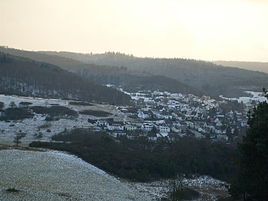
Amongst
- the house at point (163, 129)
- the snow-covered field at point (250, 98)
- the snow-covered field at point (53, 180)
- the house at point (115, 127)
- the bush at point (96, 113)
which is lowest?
the snow-covered field at point (250, 98)

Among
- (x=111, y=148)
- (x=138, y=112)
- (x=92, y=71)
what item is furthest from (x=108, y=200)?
(x=92, y=71)

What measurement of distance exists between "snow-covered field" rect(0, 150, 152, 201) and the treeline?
375 centimetres

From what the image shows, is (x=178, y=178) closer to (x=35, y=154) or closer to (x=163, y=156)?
(x=163, y=156)

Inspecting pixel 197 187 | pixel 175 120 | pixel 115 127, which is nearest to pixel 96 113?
pixel 115 127

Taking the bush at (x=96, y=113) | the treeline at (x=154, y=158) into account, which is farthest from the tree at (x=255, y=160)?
the bush at (x=96, y=113)

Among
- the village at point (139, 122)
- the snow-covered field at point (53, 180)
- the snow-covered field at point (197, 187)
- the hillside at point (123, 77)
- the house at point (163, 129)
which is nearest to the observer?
the snow-covered field at point (53, 180)

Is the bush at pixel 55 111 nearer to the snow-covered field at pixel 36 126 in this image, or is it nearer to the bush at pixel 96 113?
the snow-covered field at pixel 36 126

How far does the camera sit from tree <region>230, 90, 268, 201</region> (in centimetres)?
2080

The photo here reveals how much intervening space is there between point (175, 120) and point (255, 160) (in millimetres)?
58008

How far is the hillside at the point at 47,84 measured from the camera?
331 ft

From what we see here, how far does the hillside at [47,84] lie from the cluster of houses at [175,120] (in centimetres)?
929

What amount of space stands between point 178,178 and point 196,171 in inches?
140

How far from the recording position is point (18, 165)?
26.5 metres

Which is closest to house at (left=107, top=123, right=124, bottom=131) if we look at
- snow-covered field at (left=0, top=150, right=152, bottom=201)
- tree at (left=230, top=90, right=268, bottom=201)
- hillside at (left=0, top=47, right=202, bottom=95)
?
snow-covered field at (left=0, top=150, right=152, bottom=201)
